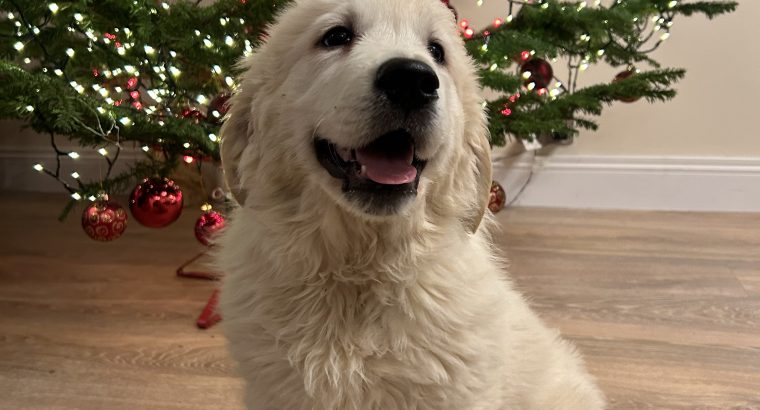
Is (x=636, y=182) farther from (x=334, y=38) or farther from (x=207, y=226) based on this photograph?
(x=334, y=38)

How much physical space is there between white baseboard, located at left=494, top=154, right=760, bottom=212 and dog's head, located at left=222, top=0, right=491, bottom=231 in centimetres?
208

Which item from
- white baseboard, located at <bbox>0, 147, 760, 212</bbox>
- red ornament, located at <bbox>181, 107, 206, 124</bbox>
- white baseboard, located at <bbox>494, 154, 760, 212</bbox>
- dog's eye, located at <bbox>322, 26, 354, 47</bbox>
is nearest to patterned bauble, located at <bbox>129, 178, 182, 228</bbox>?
red ornament, located at <bbox>181, 107, 206, 124</bbox>

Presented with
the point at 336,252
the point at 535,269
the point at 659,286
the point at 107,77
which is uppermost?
the point at 336,252

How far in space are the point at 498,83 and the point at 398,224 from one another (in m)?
0.95

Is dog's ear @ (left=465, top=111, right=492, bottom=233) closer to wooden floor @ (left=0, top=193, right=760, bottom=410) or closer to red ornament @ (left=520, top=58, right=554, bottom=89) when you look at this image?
wooden floor @ (left=0, top=193, right=760, bottom=410)

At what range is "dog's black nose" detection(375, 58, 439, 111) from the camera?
896 millimetres

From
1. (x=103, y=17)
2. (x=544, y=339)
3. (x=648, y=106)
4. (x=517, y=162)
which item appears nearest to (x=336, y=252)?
(x=544, y=339)

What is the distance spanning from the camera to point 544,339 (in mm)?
1254

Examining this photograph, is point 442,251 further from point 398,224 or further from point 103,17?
point 103,17

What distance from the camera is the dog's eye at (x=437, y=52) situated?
3.72 feet

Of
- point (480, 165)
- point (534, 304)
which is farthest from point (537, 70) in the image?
point (480, 165)

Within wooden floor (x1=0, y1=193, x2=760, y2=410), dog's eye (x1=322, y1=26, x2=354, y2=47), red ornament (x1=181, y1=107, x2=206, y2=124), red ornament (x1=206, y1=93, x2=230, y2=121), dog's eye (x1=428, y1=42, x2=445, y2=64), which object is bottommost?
wooden floor (x1=0, y1=193, x2=760, y2=410)

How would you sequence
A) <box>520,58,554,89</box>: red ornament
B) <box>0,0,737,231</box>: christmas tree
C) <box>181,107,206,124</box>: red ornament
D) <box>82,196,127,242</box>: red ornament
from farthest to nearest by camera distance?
<box>520,58,554,89</box>: red ornament → <box>181,107,206,124</box>: red ornament → <box>82,196,127,242</box>: red ornament → <box>0,0,737,231</box>: christmas tree

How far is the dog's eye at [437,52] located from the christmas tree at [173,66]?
0.60m
